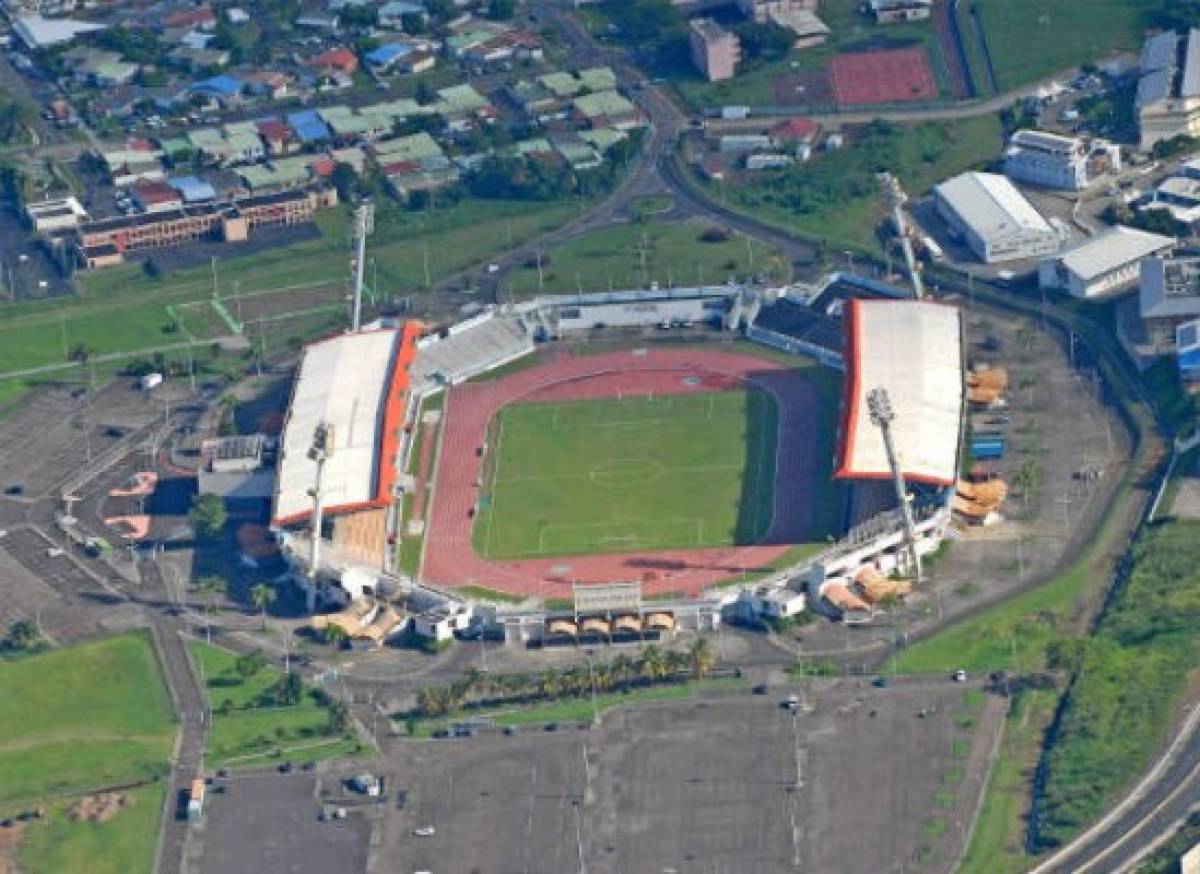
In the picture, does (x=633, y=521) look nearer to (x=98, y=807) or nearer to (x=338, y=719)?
(x=338, y=719)

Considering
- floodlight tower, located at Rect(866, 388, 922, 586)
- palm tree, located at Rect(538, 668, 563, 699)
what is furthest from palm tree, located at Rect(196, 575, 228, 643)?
floodlight tower, located at Rect(866, 388, 922, 586)

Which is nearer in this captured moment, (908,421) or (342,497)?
(342,497)

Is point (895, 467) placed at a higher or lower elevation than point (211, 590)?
higher

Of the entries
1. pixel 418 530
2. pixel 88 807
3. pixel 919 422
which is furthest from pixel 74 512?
pixel 919 422

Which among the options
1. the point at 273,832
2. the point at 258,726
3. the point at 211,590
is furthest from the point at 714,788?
the point at 211,590

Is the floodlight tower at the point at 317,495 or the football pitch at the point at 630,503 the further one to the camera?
the football pitch at the point at 630,503

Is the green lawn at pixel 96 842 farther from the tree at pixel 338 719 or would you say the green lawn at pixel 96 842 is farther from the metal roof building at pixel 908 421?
the metal roof building at pixel 908 421

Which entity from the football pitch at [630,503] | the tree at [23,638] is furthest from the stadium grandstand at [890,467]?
the tree at [23,638]
